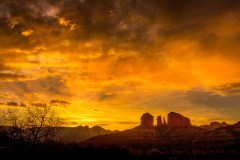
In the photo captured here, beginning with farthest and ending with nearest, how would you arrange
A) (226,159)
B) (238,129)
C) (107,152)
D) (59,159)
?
1. (238,129)
2. (226,159)
3. (107,152)
4. (59,159)

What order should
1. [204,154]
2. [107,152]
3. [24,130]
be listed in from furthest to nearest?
[204,154] < [107,152] < [24,130]

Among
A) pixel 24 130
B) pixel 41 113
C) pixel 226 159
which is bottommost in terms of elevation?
pixel 226 159

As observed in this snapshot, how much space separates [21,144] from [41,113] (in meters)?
6.56

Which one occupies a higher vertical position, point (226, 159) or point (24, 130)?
point (24, 130)

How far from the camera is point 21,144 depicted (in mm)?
41625

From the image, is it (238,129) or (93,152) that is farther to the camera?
(238,129)

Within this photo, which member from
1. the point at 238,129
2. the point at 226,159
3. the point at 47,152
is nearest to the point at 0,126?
the point at 47,152

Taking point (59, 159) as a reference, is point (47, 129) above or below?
above

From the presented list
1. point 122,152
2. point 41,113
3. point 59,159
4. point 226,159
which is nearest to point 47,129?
point 41,113

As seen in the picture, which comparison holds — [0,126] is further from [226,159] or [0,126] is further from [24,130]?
[226,159]

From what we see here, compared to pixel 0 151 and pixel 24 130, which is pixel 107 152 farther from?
pixel 0 151

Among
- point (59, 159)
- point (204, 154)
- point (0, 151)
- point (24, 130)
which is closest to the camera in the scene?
point (0, 151)

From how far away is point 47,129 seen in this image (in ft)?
149

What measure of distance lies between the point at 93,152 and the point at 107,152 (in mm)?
2838
